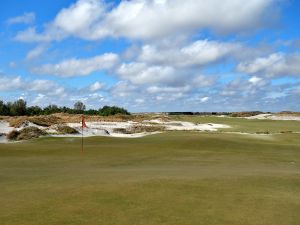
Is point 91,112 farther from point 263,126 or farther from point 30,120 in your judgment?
point 30,120

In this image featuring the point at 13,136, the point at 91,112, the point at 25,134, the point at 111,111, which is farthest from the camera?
the point at 111,111

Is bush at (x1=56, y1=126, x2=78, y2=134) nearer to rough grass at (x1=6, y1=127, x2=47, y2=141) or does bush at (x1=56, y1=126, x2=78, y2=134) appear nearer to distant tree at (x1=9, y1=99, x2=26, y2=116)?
rough grass at (x1=6, y1=127, x2=47, y2=141)

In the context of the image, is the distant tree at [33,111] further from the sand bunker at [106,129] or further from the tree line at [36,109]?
the sand bunker at [106,129]

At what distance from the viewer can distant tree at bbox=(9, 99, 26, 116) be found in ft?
474

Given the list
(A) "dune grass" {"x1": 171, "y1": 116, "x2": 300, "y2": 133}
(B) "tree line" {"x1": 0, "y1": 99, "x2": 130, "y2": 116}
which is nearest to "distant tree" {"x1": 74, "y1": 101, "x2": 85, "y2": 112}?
(B) "tree line" {"x1": 0, "y1": 99, "x2": 130, "y2": 116}

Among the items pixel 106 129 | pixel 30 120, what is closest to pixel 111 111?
pixel 30 120

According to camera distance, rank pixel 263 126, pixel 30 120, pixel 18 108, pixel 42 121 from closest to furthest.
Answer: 1. pixel 30 120
2. pixel 42 121
3. pixel 263 126
4. pixel 18 108

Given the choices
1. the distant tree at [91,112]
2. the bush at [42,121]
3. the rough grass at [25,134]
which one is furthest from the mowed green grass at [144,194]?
the distant tree at [91,112]

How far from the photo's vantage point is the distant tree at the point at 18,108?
5689 inches

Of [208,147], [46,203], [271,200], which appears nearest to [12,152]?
[208,147]

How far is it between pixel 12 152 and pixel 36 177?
47.1 feet

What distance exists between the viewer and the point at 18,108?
477 ft

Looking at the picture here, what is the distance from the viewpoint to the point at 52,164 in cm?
2545

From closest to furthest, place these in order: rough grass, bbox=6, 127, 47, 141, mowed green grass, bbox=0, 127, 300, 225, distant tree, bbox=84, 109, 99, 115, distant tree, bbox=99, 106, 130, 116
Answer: mowed green grass, bbox=0, 127, 300, 225 < rough grass, bbox=6, 127, 47, 141 < distant tree, bbox=99, 106, 130, 116 < distant tree, bbox=84, 109, 99, 115
